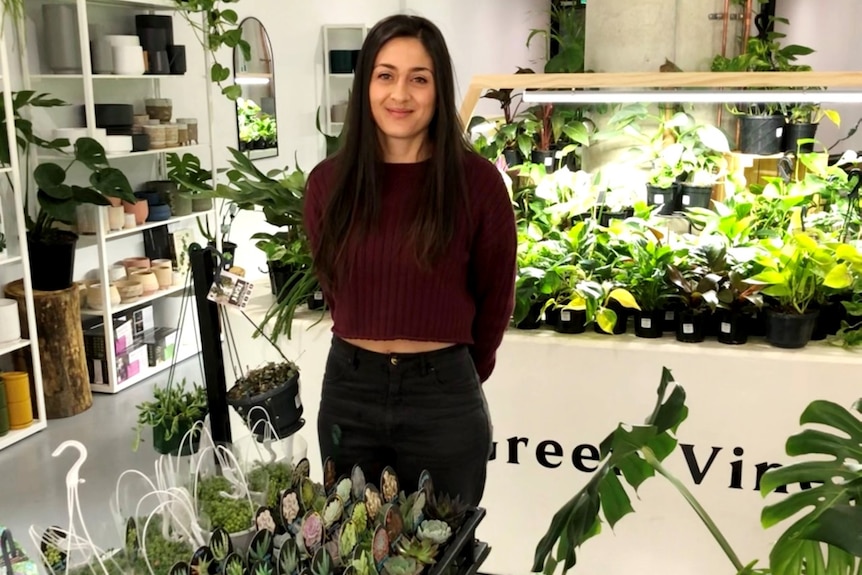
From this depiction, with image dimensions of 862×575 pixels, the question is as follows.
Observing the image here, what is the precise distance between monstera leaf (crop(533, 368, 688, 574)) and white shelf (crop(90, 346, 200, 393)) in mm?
3443

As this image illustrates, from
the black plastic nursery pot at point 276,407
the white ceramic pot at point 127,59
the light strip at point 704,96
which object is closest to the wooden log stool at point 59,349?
the white ceramic pot at point 127,59

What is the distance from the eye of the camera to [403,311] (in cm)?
175

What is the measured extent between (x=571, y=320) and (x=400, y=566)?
157 centimetres

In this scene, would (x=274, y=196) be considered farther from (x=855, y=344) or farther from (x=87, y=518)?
(x=855, y=344)

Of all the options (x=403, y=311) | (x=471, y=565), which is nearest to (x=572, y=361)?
(x=403, y=311)

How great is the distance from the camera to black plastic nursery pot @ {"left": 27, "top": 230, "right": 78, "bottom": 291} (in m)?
4.37

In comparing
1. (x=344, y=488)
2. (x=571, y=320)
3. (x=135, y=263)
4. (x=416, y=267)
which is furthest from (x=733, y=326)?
(x=135, y=263)

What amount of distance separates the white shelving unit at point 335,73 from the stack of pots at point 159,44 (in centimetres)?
222

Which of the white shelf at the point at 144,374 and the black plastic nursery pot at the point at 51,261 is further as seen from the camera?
the white shelf at the point at 144,374

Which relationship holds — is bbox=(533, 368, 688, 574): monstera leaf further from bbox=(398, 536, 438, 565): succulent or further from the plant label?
the plant label

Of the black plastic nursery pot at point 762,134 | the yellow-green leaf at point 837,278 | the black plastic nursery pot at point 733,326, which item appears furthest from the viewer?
the black plastic nursery pot at point 762,134

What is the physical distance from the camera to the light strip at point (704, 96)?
8.86ft

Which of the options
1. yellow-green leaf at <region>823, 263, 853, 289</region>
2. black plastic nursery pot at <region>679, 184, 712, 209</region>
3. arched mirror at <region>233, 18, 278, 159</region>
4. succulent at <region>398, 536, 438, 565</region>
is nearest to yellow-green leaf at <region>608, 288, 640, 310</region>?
yellow-green leaf at <region>823, 263, 853, 289</region>

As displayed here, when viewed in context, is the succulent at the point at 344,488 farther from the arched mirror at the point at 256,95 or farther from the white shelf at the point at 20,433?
the arched mirror at the point at 256,95
